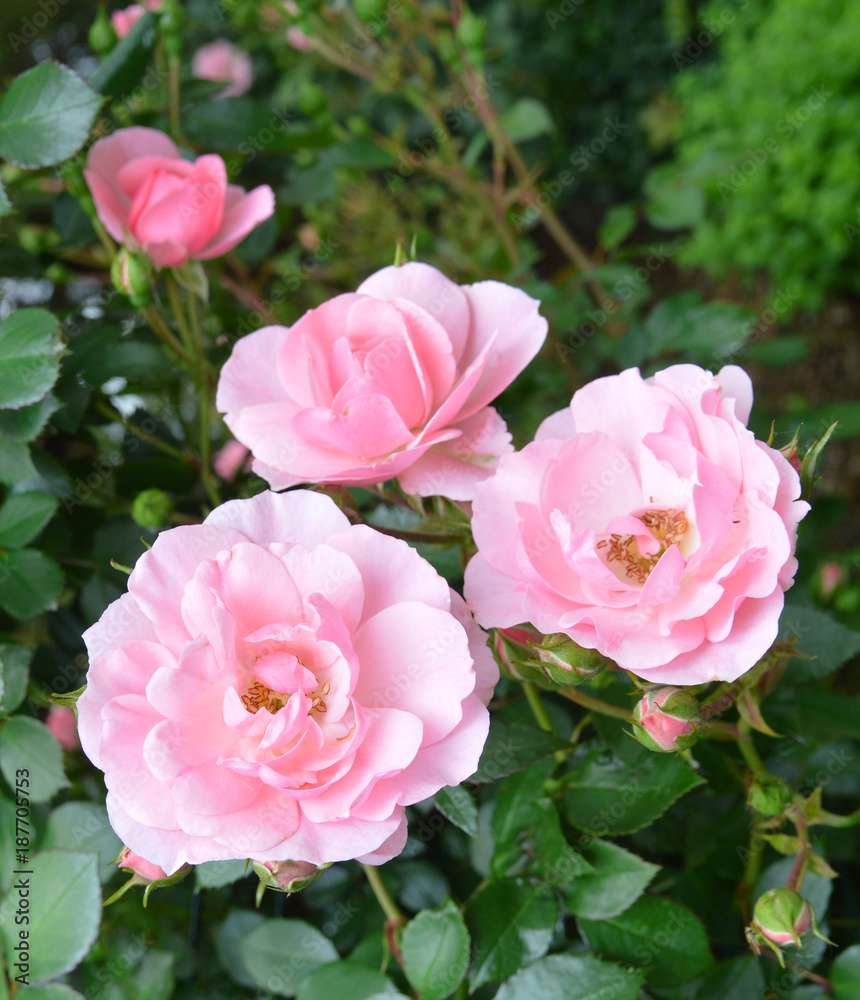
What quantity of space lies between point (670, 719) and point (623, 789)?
0.47 feet

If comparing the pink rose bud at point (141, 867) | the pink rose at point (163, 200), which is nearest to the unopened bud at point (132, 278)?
the pink rose at point (163, 200)

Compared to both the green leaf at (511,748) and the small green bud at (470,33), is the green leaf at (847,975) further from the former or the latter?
the small green bud at (470,33)

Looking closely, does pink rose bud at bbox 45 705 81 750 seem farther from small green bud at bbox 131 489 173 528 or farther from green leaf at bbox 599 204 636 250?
green leaf at bbox 599 204 636 250

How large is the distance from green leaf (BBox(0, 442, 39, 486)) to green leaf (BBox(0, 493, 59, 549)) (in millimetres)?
24

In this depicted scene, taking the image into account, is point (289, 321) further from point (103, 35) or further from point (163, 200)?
point (163, 200)

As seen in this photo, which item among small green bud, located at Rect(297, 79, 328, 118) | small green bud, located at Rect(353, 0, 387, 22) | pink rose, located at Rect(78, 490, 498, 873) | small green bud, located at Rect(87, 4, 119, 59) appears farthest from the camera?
small green bud, located at Rect(297, 79, 328, 118)

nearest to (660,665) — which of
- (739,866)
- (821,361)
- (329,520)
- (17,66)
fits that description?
(329,520)

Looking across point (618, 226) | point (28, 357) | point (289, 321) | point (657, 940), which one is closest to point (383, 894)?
point (657, 940)

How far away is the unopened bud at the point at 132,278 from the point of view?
53cm

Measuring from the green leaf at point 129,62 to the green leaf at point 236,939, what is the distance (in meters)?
0.64

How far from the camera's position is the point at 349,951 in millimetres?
637

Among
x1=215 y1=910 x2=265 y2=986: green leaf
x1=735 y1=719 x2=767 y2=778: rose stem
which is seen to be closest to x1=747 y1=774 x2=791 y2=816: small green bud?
x1=735 y1=719 x2=767 y2=778: rose stem

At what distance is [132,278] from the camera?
21.0 inches

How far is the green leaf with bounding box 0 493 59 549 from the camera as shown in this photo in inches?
21.3
